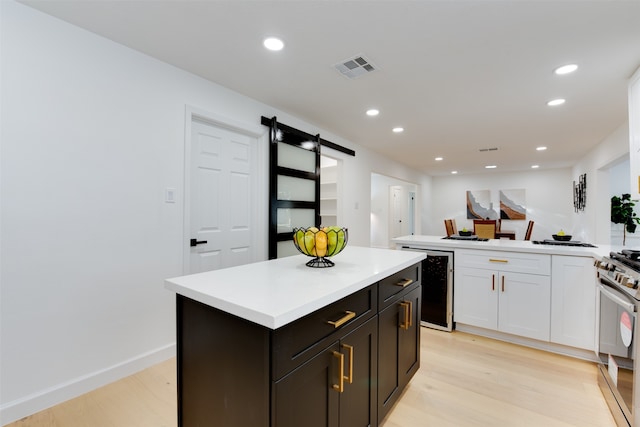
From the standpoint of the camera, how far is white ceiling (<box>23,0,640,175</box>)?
65.9 inches

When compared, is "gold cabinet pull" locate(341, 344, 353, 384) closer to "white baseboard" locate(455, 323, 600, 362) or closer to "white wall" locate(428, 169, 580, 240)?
"white baseboard" locate(455, 323, 600, 362)

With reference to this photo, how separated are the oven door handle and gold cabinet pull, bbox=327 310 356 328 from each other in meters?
1.44

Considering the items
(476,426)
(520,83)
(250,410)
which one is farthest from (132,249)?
(520,83)

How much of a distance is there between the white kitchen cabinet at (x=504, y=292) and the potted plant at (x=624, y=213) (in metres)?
3.44

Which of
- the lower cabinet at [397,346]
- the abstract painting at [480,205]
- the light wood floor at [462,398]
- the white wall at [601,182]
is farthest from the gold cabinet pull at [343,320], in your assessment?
the abstract painting at [480,205]

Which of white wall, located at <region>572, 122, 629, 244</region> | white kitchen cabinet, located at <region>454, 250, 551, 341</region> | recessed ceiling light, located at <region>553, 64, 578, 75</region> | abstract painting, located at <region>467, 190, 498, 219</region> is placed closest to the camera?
recessed ceiling light, located at <region>553, 64, 578, 75</region>

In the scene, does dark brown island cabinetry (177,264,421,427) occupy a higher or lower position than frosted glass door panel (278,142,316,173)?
lower

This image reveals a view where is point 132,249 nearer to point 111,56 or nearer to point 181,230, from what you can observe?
point 181,230

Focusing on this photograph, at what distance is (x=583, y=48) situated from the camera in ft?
6.64

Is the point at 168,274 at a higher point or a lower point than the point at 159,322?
higher

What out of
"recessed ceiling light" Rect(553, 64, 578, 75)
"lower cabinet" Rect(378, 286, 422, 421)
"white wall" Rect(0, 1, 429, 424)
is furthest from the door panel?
"recessed ceiling light" Rect(553, 64, 578, 75)

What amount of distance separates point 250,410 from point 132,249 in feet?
5.48

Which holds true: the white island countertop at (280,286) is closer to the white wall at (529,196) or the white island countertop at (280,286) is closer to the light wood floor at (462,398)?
the light wood floor at (462,398)

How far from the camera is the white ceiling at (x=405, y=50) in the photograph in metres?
1.67
